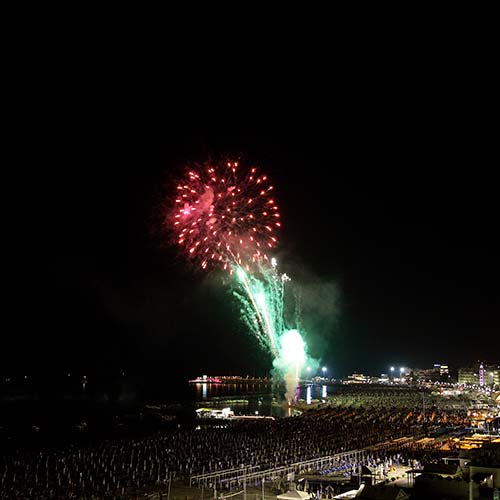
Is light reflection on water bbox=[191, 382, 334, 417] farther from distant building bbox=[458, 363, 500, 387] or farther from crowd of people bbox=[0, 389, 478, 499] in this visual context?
distant building bbox=[458, 363, 500, 387]

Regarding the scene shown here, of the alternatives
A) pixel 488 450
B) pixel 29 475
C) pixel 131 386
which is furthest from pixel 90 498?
pixel 131 386

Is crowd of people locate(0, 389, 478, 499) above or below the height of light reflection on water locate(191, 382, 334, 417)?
above

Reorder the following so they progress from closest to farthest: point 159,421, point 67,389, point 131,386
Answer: point 159,421, point 67,389, point 131,386

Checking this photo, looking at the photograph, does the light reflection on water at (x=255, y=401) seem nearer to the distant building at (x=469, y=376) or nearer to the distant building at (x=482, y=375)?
the distant building at (x=482, y=375)

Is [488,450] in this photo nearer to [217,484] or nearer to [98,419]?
[217,484]

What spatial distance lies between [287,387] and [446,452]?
48.5 meters

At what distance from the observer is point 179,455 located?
36.0 metres

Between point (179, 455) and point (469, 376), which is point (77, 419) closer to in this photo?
point (179, 455)

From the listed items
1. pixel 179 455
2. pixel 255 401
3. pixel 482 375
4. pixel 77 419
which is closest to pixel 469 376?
pixel 482 375

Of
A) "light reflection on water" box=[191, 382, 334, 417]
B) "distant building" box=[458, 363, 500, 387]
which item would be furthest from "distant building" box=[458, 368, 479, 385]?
"light reflection on water" box=[191, 382, 334, 417]

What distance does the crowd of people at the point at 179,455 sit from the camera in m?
27.9

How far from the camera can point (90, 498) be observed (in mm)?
24578

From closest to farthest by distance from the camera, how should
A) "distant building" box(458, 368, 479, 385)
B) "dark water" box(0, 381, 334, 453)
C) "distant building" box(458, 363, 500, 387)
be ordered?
"dark water" box(0, 381, 334, 453), "distant building" box(458, 363, 500, 387), "distant building" box(458, 368, 479, 385)

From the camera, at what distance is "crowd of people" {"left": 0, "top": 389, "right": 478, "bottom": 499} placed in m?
27.9
